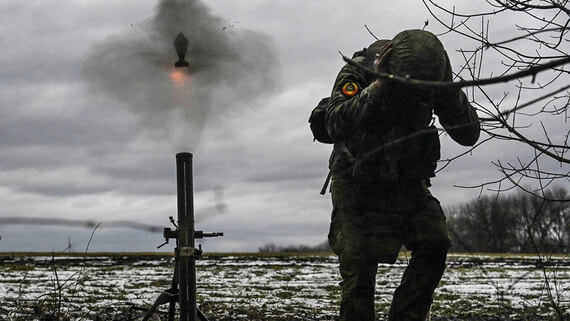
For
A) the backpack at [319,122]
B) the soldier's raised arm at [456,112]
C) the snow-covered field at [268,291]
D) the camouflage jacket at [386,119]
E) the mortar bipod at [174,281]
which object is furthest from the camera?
the snow-covered field at [268,291]

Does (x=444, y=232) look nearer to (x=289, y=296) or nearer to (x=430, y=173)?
(x=430, y=173)

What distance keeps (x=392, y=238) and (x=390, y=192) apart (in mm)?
288

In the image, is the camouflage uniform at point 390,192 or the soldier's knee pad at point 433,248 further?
the soldier's knee pad at point 433,248

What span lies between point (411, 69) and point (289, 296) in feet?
23.7

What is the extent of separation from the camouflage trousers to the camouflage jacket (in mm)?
172

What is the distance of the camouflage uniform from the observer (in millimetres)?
3895

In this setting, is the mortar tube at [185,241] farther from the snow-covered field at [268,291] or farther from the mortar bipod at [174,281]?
the snow-covered field at [268,291]

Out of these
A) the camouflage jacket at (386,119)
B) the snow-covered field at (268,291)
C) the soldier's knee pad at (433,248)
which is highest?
the camouflage jacket at (386,119)

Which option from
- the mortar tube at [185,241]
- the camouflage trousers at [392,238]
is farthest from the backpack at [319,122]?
the mortar tube at [185,241]

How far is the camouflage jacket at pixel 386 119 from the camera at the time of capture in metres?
3.80

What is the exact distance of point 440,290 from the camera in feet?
38.2

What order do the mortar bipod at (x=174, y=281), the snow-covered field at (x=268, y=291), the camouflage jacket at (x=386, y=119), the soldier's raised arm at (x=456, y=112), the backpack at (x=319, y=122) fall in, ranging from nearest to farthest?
the camouflage jacket at (x=386, y=119) < the soldier's raised arm at (x=456, y=112) < the backpack at (x=319, y=122) < the mortar bipod at (x=174, y=281) < the snow-covered field at (x=268, y=291)

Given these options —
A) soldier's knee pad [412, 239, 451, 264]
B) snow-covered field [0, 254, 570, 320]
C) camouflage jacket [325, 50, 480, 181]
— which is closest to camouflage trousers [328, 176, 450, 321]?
soldier's knee pad [412, 239, 451, 264]

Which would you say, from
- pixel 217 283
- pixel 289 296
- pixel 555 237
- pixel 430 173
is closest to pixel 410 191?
pixel 430 173
